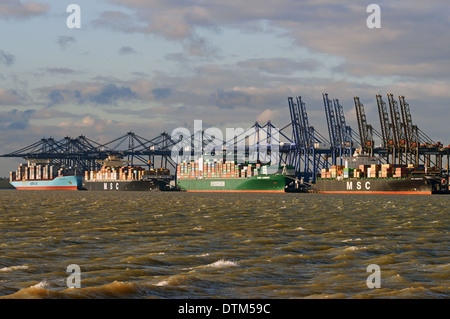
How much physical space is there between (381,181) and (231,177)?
47.3 meters

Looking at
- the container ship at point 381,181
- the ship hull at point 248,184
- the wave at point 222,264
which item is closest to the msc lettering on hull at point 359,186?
the container ship at point 381,181

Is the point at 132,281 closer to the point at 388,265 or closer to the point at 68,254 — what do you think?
the point at 68,254

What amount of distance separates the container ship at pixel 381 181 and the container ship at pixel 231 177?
35.4 feet

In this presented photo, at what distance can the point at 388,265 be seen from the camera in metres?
19.0

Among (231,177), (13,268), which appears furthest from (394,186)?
(13,268)

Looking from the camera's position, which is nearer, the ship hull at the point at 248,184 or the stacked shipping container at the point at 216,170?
the ship hull at the point at 248,184

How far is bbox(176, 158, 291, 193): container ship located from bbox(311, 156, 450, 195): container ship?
1078 cm

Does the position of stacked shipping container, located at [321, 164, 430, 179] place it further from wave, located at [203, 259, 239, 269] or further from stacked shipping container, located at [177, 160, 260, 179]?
wave, located at [203, 259, 239, 269]

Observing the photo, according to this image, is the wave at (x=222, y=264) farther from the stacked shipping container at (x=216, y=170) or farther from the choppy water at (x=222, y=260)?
the stacked shipping container at (x=216, y=170)

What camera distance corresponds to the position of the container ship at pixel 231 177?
15762 centimetres

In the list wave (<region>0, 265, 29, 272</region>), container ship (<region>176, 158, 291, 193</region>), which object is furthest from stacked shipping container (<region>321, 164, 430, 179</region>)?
wave (<region>0, 265, 29, 272</region>)

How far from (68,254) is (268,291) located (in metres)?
8.96

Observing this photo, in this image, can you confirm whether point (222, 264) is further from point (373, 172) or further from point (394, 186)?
point (373, 172)

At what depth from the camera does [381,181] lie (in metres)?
134
